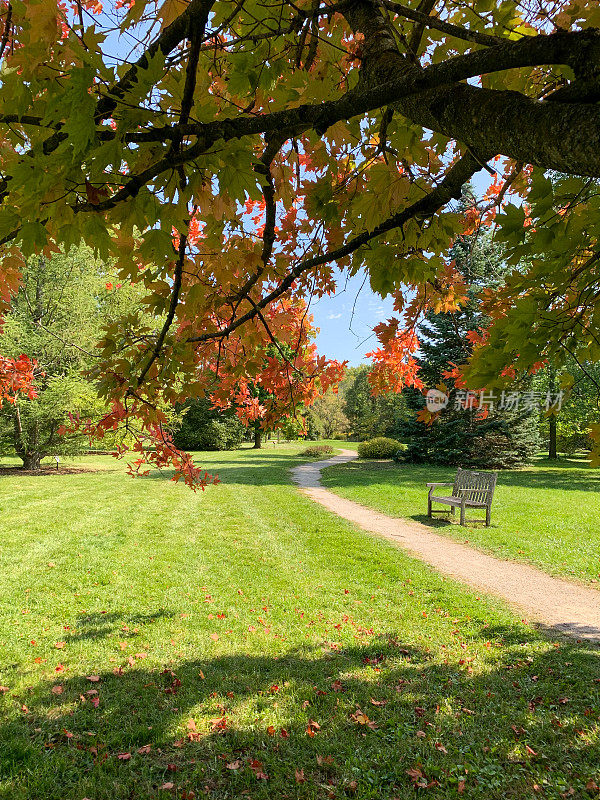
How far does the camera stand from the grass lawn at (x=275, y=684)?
2.82m

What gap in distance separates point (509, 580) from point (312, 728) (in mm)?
4307

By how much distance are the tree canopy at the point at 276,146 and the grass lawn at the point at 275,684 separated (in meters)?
2.24

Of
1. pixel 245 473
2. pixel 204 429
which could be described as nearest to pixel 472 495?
pixel 245 473

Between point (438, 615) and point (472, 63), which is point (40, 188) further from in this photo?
point (438, 615)

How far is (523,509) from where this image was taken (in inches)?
446

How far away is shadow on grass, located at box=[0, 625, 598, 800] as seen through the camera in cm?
277

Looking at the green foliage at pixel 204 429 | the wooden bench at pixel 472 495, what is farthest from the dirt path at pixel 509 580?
the green foliage at pixel 204 429

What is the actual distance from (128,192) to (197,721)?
3489 millimetres

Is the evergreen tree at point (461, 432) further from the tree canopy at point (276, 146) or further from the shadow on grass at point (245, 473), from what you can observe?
the tree canopy at point (276, 146)

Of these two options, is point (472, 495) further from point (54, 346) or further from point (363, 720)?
point (54, 346)

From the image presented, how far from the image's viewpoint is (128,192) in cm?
152

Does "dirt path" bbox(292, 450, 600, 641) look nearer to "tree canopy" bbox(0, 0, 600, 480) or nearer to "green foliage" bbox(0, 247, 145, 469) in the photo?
"tree canopy" bbox(0, 0, 600, 480)

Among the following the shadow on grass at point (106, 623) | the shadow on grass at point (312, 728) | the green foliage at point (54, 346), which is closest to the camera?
the shadow on grass at point (312, 728)

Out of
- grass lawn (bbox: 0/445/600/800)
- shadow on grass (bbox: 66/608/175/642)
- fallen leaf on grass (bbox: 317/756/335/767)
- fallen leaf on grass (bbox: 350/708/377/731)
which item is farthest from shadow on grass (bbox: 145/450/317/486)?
fallen leaf on grass (bbox: 317/756/335/767)
